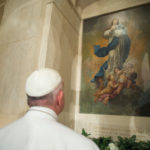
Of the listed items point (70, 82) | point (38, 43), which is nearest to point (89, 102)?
point (70, 82)

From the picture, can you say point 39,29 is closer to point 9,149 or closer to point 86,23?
point 86,23

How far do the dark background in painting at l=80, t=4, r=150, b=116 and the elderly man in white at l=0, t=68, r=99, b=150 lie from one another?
266 cm

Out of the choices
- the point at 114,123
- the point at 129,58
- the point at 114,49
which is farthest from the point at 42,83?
the point at 114,49

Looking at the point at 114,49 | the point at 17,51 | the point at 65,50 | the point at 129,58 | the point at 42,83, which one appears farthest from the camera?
the point at 114,49

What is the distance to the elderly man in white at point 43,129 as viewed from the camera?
1228mm

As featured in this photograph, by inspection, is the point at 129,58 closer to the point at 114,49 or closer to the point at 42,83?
the point at 114,49

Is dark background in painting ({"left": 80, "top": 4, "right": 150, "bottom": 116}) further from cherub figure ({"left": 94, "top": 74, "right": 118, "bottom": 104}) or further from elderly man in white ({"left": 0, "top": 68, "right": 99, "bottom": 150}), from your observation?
elderly man in white ({"left": 0, "top": 68, "right": 99, "bottom": 150})

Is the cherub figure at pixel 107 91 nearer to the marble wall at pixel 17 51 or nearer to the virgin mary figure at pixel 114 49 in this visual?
the virgin mary figure at pixel 114 49

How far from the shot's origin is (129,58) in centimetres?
420

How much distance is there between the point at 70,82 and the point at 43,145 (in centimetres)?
327

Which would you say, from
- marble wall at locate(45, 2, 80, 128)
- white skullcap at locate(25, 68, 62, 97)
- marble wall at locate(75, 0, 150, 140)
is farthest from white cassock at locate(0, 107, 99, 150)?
marble wall at locate(75, 0, 150, 140)

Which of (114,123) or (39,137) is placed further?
(114,123)

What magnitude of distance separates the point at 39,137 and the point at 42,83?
55 centimetres

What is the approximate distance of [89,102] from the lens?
14.3ft
